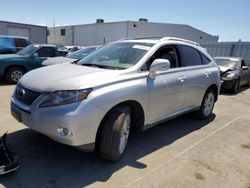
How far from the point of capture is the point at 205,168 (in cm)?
350

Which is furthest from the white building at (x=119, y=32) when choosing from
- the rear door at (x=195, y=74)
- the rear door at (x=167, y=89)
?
the rear door at (x=167, y=89)

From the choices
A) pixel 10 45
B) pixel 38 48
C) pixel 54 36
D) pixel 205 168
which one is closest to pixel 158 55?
pixel 205 168

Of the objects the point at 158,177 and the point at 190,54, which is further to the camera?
the point at 190,54

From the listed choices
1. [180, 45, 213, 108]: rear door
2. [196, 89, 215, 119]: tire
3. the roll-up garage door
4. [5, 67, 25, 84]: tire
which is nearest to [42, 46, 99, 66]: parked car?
[5, 67, 25, 84]: tire

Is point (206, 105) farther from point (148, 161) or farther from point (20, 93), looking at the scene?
point (20, 93)

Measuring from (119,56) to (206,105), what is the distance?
8.67 ft

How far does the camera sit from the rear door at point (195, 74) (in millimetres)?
4688

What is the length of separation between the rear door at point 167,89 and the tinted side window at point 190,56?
24 cm

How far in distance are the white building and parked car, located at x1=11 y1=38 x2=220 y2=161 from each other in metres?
31.3

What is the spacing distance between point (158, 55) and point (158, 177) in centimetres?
197

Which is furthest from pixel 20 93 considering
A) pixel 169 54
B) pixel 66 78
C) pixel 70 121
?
pixel 169 54

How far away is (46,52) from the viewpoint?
10055 mm

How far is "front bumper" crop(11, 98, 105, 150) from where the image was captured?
2.82 meters

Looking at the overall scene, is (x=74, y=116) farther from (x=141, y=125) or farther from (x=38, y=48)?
(x=38, y=48)
